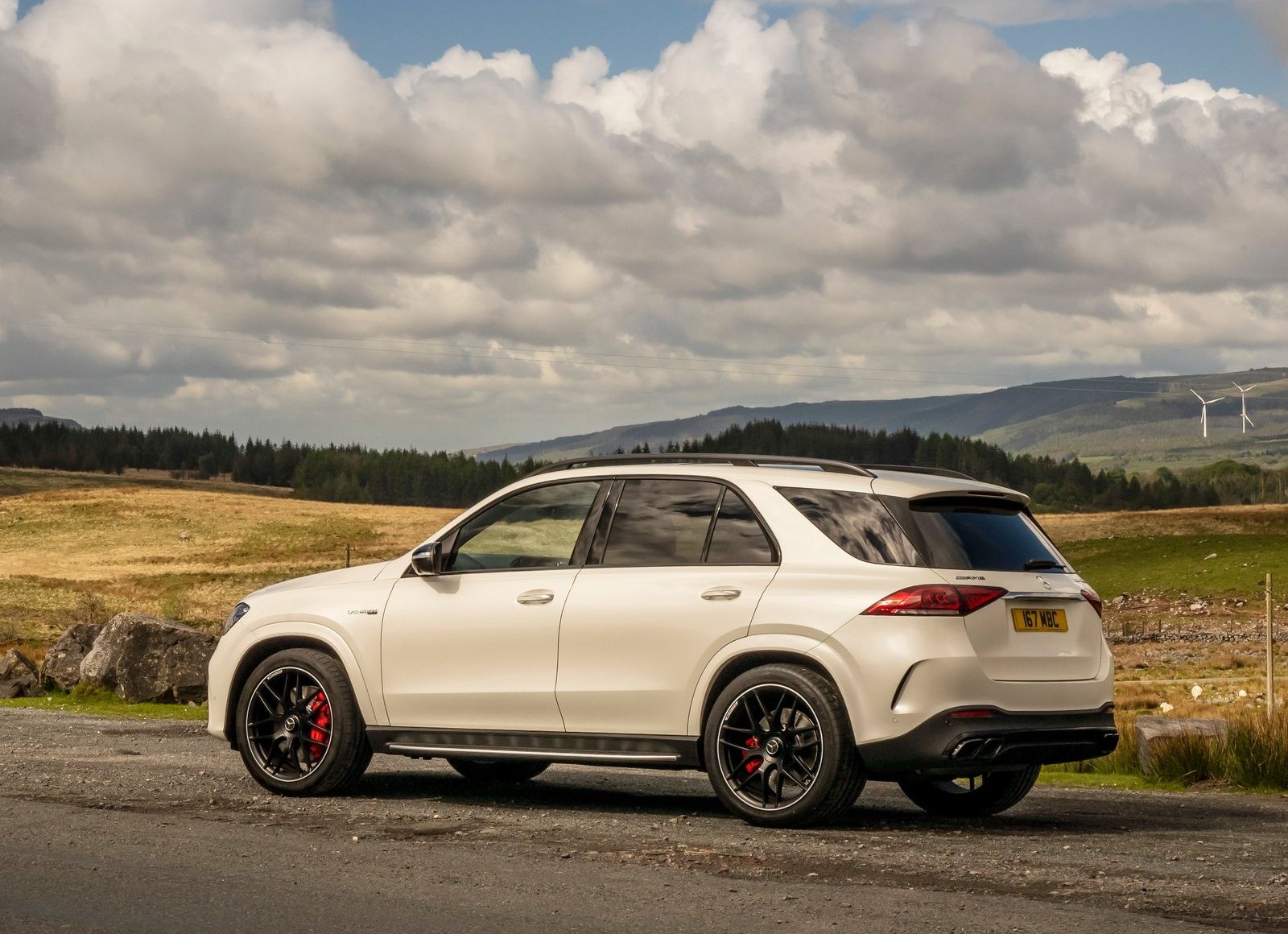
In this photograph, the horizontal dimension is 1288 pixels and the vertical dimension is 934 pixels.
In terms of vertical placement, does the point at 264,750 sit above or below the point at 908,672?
below

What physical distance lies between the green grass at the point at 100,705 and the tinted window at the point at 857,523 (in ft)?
43.9

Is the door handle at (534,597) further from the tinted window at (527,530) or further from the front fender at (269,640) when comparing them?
the front fender at (269,640)

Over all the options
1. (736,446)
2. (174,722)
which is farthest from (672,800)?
(736,446)

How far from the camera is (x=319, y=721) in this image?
411 inches

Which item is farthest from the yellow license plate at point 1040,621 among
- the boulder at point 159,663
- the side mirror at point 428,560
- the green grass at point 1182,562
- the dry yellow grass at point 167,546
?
the green grass at point 1182,562

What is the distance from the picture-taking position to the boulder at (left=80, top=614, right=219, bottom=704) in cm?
2398

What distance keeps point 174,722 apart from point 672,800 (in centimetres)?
1017

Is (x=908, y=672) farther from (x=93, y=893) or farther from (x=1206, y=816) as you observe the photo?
(x=93, y=893)

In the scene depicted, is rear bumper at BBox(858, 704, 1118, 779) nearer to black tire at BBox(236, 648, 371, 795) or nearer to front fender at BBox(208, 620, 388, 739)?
front fender at BBox(208, 620, 388, 739)

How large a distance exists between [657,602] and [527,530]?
1.15m

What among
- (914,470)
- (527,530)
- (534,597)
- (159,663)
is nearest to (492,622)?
(534,597)

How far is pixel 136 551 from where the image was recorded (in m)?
90.5

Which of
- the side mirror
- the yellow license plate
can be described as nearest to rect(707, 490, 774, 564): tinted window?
the yellow license plate

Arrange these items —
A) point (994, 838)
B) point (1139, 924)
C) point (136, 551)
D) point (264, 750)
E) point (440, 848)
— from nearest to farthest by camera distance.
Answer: point (1139, 924) < point (440, 848) < point (994, 838) < point (264, 750) < point (136, 551)
